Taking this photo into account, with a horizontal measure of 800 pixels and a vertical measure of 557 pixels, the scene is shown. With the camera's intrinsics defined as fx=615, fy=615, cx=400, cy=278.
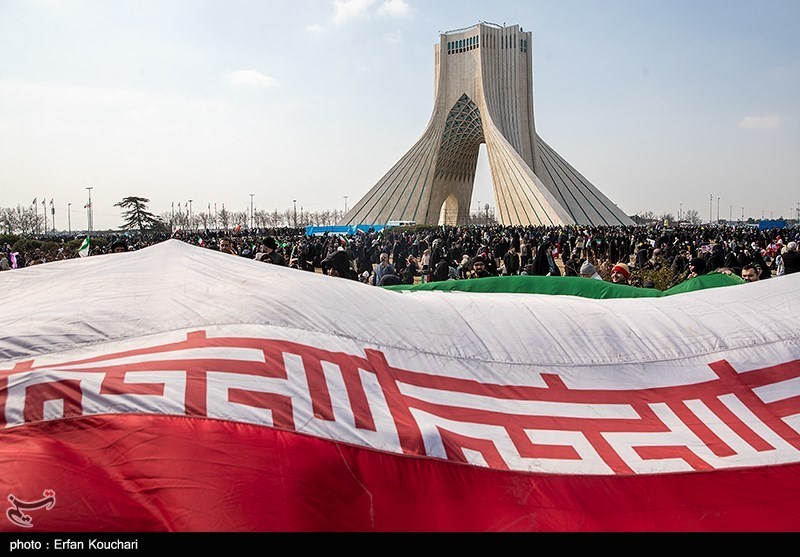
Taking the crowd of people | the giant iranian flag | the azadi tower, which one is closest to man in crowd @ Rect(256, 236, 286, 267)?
the crowd of people

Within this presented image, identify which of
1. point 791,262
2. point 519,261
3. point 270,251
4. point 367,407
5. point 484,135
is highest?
point 484,135

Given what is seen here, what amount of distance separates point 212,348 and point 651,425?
5.99 ft

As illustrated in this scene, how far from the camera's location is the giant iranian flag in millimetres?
1848

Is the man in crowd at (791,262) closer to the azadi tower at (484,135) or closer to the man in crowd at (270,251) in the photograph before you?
the man in crowd at (270,251)

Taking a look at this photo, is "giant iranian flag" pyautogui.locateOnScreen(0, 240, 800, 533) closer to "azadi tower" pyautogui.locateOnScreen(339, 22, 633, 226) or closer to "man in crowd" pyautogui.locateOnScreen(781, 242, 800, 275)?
"man in crowd" pyautogui.locateOnScreen(781, 242, 800, 275)

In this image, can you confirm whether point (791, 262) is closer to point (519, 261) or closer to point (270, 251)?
point (270, 251)

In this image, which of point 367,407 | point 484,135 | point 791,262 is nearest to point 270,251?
point 367,407

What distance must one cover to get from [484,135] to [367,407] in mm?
49484

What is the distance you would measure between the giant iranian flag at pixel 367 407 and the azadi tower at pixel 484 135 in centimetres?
4182

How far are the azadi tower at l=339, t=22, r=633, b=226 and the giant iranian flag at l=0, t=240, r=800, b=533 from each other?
41.8m

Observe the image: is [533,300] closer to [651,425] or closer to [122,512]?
[651,425]

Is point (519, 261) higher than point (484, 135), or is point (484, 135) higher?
point (484, 135)

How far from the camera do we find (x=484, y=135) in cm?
4975

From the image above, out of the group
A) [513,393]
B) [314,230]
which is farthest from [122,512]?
[314,230]
